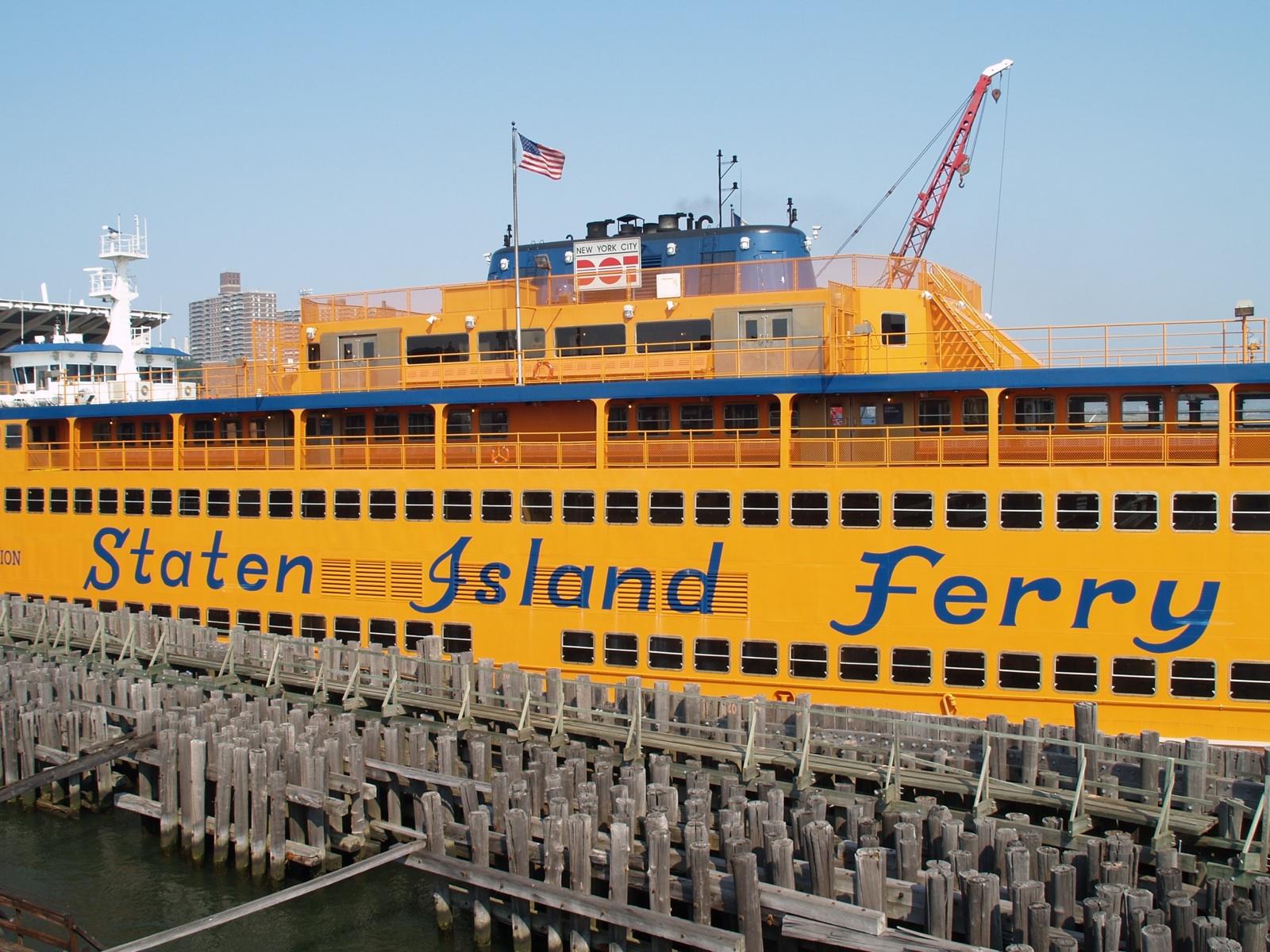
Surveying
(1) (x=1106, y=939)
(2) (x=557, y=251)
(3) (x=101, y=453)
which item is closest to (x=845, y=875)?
(1) (x=1106, y=939)

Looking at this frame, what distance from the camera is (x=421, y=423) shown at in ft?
89.9

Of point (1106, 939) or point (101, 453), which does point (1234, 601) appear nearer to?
point (1106, 939)

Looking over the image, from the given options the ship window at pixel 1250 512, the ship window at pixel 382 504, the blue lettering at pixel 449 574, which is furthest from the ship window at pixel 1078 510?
the ship window at pixel 382 504

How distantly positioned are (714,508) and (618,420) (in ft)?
13.2

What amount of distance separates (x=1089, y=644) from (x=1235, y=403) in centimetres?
595

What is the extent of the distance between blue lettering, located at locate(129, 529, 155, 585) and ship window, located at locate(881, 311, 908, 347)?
63.3 feet

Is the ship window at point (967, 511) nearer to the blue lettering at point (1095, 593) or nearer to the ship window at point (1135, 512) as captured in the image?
the blue lettering at point (1095, 593)

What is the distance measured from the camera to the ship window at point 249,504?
2725cm

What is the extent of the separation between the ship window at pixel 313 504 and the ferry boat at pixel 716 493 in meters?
0.05

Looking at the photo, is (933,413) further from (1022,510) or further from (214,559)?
(214,559)

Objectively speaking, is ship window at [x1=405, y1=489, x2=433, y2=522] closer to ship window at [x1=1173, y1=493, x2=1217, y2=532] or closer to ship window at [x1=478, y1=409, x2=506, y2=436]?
ship window at [x1=478, y1=409, x2=506, y2=436]

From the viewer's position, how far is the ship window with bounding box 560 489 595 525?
2331 cm

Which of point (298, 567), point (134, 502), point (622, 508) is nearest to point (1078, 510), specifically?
point (622, 508)

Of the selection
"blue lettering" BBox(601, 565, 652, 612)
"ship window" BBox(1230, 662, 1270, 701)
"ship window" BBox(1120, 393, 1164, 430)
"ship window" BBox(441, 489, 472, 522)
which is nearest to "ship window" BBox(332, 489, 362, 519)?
"ship window" BBox(441, 489, 472, 522)
